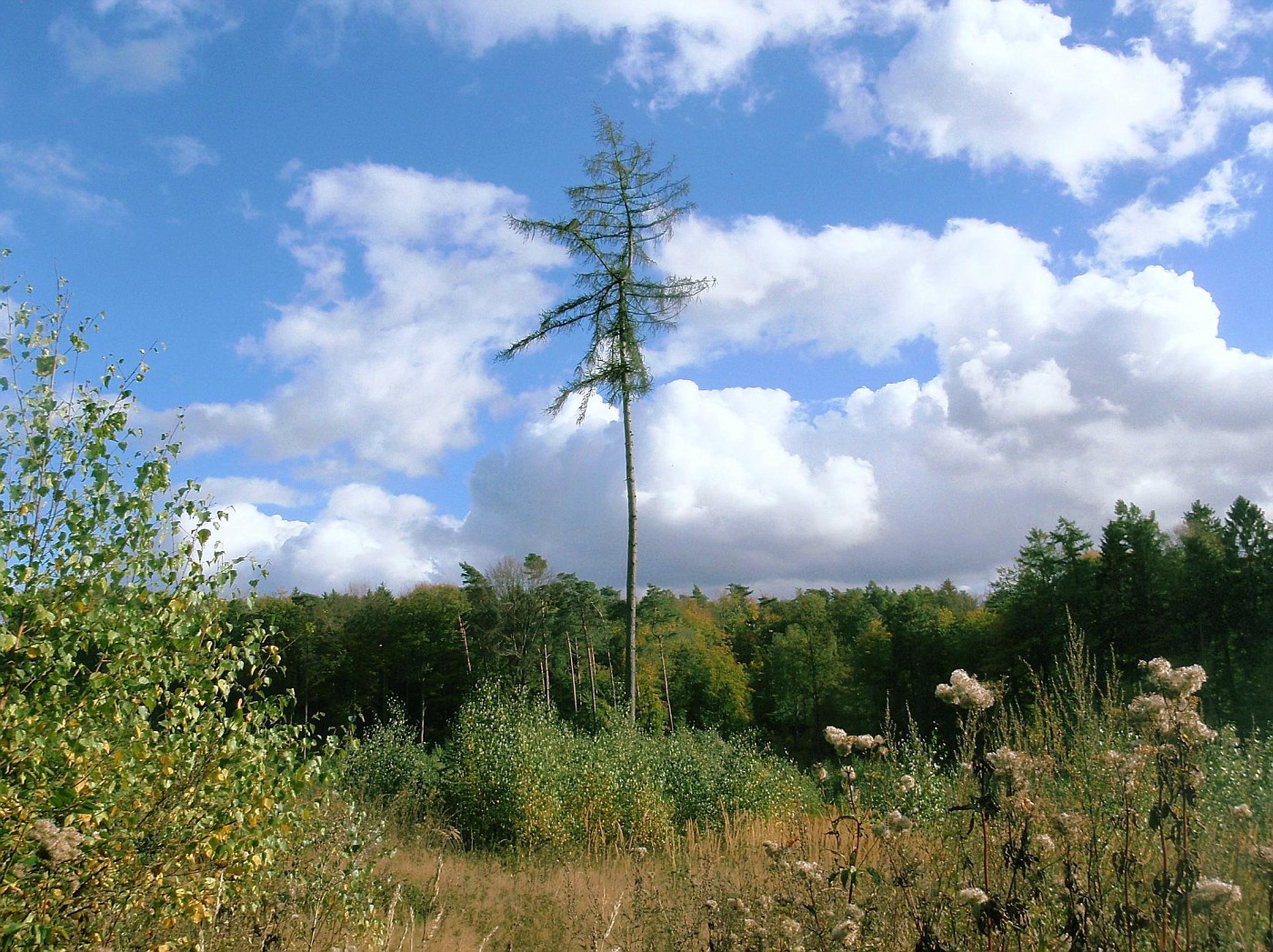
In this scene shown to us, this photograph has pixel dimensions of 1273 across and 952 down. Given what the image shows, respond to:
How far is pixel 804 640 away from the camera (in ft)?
144

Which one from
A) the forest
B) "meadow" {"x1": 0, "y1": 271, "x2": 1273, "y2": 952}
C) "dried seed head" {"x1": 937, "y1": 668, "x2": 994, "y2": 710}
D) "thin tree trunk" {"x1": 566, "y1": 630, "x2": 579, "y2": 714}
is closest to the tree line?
"thin tree trunk" {"x1": 566, "y1": 630, "x2": 579, "y2": 714}

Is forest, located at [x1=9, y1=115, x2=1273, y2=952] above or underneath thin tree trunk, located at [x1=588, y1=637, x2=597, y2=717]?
above

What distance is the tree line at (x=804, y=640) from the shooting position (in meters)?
23.6

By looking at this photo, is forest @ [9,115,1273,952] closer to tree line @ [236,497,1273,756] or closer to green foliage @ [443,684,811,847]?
green foliage @ [443,684,811,847]

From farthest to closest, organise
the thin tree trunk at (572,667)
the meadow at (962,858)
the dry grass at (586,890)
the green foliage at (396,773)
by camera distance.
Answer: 1. the thin tree trunk at (572,667)
2. the green foliage at (396,773)
3. the dry grass at (586,890)
4. the meadow at (962,858)

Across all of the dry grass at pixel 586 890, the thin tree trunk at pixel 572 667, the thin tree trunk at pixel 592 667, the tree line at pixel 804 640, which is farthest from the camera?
the thin tree trunk at pixel 572 667

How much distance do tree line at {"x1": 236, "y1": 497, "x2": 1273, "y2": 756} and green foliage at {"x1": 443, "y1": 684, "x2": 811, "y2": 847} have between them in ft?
4.64

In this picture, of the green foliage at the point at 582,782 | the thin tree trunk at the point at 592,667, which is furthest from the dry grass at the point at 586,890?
the thin tree trunk at the point at 592,667

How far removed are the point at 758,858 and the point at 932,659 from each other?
2964 cm

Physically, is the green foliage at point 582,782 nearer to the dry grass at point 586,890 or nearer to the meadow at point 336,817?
the dry grass at point 586,890

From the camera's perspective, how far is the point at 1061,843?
2893mm

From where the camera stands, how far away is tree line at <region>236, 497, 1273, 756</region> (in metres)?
23.6

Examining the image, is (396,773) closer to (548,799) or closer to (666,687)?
(548,799)

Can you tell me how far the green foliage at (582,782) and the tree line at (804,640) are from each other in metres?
1.41
